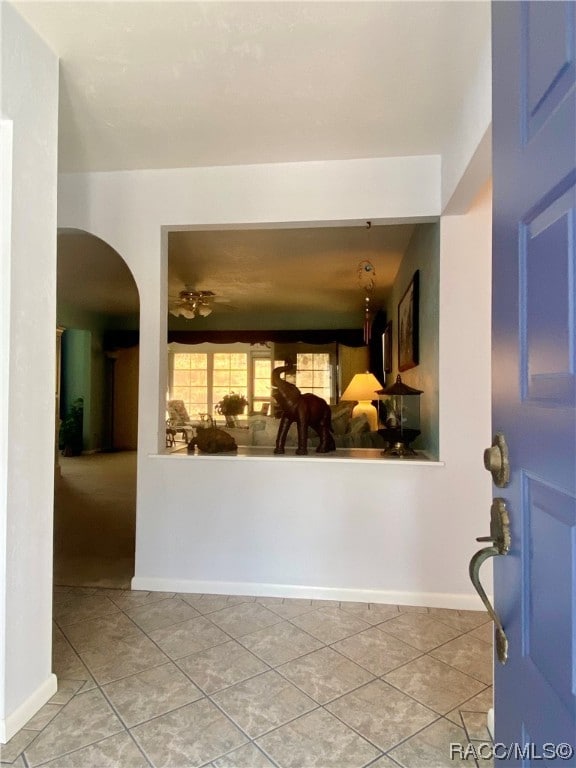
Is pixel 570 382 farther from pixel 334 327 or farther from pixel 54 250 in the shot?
pixel 334 327

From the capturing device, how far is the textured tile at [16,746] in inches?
54.1

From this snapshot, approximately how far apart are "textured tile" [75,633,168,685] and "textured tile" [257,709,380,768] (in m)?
0.64

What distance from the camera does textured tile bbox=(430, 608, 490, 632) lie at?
7.24 feet

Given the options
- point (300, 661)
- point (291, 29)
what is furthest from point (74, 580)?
point (291, 29)

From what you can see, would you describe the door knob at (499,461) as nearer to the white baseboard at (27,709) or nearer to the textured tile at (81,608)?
the white baseboard at (27,709)

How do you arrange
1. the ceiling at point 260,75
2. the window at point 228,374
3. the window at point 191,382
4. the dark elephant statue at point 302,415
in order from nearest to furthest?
the ceiling at point 260,75
the dark elephant statue at point 302,415
the window at point 228,374
the window at point 191,382

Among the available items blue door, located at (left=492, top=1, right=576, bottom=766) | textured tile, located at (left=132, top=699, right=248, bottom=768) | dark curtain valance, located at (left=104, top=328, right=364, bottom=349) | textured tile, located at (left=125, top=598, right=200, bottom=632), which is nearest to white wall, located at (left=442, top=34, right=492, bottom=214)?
blue door, located at (left=492, top=1, right=576, bottom=766)

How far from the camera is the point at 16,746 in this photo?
1.41 m

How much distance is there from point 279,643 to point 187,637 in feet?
1.37

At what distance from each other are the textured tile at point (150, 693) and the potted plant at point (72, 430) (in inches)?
259

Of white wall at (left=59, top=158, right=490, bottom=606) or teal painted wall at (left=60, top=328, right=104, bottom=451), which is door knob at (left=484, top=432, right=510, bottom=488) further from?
teal painted wall at (left=60, top=328, right=104, bottom=451)

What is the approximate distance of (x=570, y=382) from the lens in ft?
1.87

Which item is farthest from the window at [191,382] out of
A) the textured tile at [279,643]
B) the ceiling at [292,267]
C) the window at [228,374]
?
the textured tile at [279,643]

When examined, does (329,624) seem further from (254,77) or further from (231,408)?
(231,408)
